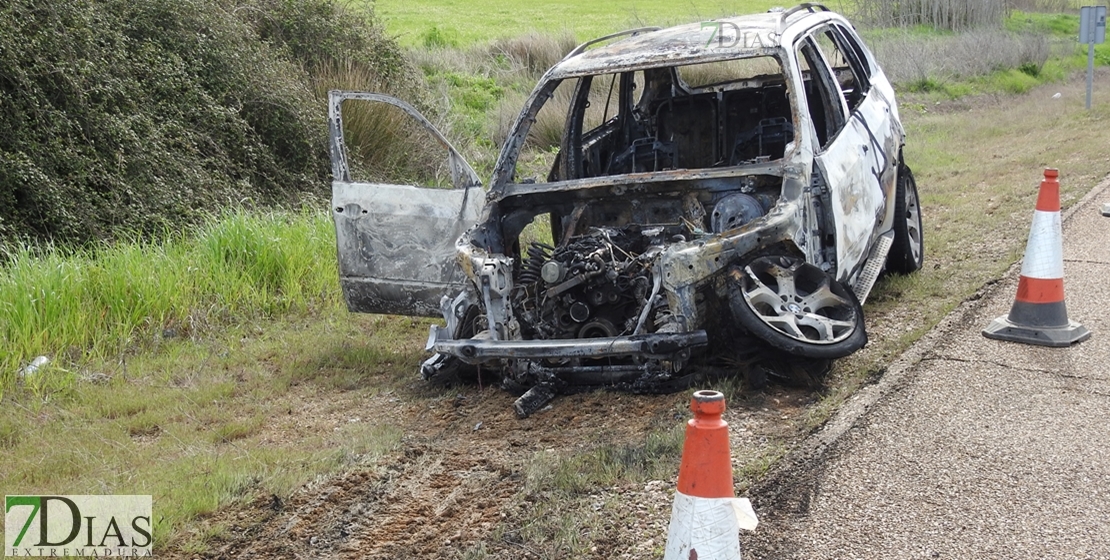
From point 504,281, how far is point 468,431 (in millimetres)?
774

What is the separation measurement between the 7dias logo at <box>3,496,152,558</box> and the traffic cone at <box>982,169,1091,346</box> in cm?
458

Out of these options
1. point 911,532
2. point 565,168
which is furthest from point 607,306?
point 911,532

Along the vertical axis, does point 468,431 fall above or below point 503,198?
below

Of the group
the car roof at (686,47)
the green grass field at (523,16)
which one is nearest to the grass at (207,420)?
the car roof at (686,47)

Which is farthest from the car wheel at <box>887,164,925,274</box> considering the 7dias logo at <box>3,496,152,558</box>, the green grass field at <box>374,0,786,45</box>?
the green grass field at <box>374,0,786,45</box>

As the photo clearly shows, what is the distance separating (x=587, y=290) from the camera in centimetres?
597

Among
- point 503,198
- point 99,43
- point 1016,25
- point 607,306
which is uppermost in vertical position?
point 99,43

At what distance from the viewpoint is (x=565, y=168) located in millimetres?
7477

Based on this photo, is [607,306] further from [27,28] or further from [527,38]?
[527,38]

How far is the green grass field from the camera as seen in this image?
90.8ft

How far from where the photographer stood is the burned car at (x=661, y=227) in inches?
224

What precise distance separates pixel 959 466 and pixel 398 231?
142 inches

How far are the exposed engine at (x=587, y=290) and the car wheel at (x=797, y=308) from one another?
484 millimetres

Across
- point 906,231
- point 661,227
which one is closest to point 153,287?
point 661,227
